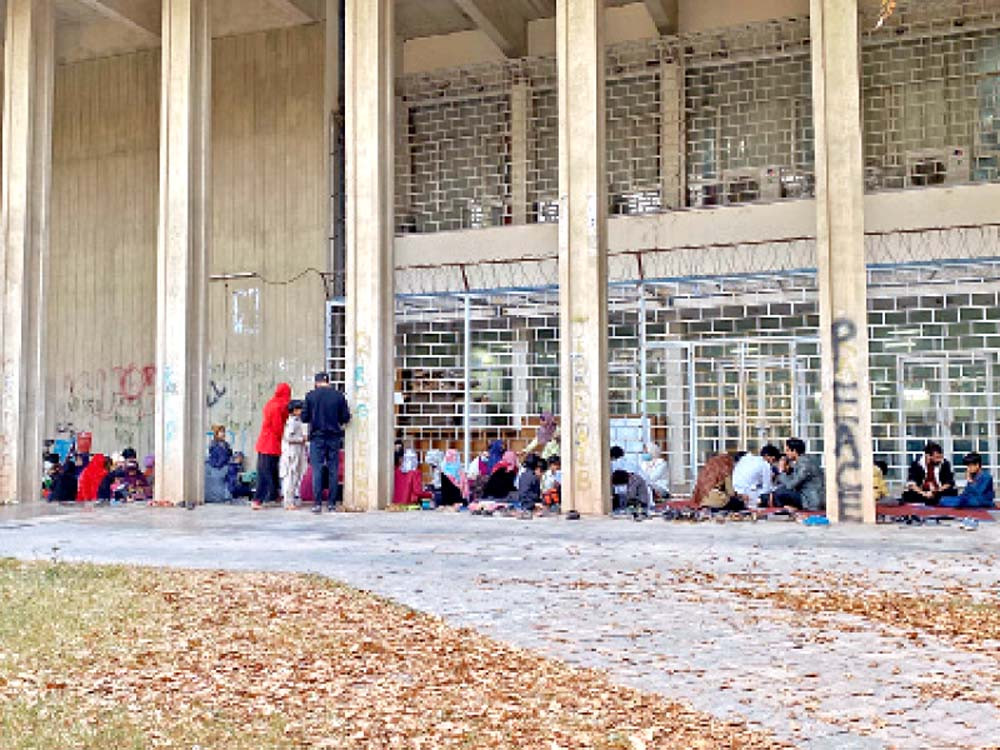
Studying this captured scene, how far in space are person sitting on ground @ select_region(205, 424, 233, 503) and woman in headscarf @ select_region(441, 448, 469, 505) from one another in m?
3.66

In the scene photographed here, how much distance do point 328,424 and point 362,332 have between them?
1514 millimetres

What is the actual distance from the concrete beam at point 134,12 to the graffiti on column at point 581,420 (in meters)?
13.5

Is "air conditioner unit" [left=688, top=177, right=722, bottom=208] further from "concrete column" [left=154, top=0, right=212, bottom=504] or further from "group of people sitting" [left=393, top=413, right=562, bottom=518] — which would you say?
"concrete column" [left=154, top=0, right=212, bottom=504]

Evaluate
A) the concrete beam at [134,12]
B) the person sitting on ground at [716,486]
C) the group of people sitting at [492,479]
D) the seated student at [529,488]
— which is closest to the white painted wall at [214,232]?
the concrete beam at [134,12]

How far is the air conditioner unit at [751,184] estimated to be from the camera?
1961 centimetres

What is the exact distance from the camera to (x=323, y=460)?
14.6m

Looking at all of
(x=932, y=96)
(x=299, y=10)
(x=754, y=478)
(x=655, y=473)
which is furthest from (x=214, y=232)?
(x=932, y=96)

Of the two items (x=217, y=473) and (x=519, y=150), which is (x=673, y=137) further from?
(x=217, y=473)

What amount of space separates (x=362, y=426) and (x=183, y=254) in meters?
4.19

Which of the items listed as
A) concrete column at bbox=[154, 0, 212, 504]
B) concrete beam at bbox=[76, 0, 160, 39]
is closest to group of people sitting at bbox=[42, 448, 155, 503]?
concrete column at bbox=[154, 0, 212, 504]

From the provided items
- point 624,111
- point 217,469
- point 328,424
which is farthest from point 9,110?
point 624,111

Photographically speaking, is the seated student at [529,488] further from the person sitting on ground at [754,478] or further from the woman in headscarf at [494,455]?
the person sitting on ground at [754,478]

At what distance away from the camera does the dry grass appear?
401 cm

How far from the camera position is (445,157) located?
22.1 metres
